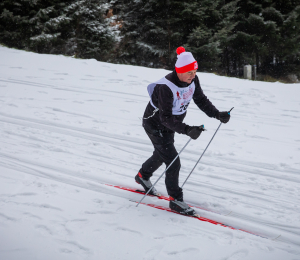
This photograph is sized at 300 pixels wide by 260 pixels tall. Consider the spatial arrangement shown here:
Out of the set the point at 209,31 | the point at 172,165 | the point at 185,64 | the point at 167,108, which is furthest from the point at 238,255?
the point at 209,31

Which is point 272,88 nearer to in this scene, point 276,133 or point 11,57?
point 276,133

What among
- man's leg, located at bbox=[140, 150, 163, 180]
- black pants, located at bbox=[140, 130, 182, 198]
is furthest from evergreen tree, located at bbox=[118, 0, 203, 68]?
black pants, located at bbox=[140, 130, 182, 198]

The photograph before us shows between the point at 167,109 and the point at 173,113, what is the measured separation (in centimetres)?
27

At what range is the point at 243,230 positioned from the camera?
3.00 metres

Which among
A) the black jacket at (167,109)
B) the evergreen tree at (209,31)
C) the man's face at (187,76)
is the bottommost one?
the black jacket at (167,109)

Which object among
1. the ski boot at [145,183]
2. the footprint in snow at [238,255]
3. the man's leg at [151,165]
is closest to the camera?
the footprint in snow at [238,255]

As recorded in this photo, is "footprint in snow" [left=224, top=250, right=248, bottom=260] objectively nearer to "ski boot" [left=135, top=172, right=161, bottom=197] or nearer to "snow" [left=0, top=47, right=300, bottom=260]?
"snow" [left=0, top=47, right=300, bottom=260]

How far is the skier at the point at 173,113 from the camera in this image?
2891 mm

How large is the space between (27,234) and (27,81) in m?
6.97

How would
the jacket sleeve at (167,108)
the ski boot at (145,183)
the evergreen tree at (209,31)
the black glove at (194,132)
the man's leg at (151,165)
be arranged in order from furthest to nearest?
the evergreen tree at (209,31)
the ski boot at (145,183)
the man's leg at (151,165)
the jacket sleeve at (167,108)
the black glove at (194,132)

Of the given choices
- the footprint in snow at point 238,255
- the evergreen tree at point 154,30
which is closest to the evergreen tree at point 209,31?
the evergreen tree at point 154,30

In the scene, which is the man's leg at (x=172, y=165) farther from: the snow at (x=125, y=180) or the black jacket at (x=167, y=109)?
the snow at (x=125, y=180)

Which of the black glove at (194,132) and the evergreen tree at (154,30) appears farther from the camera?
the evergreen tree at (154,30)

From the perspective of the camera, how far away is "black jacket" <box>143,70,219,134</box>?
2869mm
